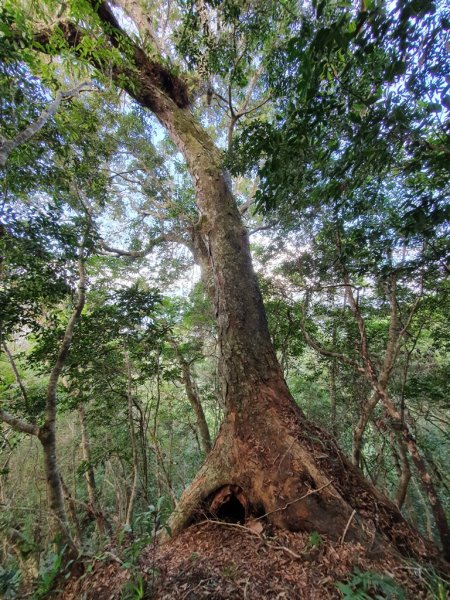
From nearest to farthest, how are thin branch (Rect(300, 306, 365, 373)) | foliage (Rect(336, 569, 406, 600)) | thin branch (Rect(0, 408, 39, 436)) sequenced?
foliage (Rect(336, 569, 406, 600)) → thin branch (Rect(0, 408, 39, 436)) → thin branch (Rect(300, 306, 365, 373))

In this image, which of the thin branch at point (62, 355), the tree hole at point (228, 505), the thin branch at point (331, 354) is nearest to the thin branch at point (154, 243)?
the thin branch at point (62, 355)

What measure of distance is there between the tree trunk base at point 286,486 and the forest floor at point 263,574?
13 cm

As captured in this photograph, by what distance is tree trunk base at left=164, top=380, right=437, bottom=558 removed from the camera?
213cm

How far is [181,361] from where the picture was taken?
18.1 ft

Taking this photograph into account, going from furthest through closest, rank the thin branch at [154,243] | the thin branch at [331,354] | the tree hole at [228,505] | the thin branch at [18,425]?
the thin branch at [154,243], the thin branch at [331,354], the thin branch at [18,425], the tree hole at [228,505]

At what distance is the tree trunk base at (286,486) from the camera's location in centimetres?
213

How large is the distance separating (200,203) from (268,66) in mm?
2121

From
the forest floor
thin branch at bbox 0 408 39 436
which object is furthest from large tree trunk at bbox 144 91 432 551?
thin branch at bbox 0 408 39 436

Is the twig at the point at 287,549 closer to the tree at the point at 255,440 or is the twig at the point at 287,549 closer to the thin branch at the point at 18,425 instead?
the tree at the point at 255,440

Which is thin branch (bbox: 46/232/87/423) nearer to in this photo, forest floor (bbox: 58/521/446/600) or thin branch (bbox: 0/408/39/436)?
thin branch (bbox: 0/408/39/436)

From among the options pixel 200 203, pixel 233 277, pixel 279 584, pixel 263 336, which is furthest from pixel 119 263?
pixel 279 584

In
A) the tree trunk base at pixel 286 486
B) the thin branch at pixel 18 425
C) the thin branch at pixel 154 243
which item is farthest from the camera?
the thin branch at pixel 154 243

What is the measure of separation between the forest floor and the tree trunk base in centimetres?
13

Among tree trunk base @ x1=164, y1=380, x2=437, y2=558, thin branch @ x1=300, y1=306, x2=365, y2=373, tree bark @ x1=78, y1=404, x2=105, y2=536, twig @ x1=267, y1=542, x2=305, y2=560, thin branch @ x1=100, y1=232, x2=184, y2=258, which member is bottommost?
tree bark @ x1=78, y1=404, x2=105, y2=536
